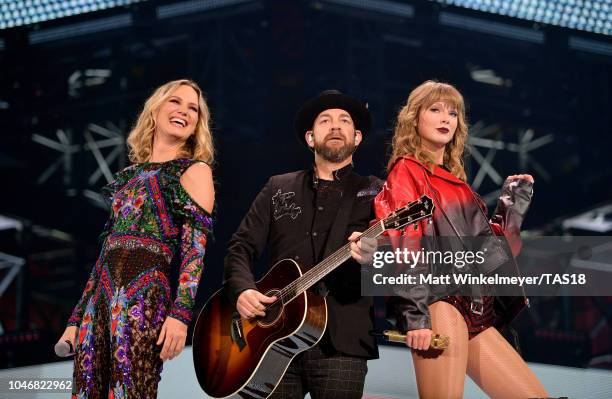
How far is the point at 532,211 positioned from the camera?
7.19m

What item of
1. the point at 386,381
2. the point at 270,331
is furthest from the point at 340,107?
the point at 386,381

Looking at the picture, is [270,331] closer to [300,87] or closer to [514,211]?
[514,211]

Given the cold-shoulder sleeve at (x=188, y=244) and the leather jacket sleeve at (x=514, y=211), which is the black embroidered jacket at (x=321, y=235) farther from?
the leather jacket sleeve at (x=514, y=211)

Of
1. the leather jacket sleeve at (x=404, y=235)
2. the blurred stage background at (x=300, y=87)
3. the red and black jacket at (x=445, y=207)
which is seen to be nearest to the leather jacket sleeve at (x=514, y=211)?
the red and black jacket at (x=445, y=207)

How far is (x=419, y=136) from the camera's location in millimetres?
3385

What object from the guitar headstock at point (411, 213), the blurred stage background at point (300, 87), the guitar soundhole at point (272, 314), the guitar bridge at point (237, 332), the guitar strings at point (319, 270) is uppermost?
the blurred stage background at point (300, 87)

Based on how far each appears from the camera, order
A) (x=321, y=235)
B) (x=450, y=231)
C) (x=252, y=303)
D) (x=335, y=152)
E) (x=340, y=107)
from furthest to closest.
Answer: (x=340, y=107)
(x=335, y=152)
(x=321, y=235)
(x=252, y=303)
(x=450, y=231)

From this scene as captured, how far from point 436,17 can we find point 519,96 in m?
1.18

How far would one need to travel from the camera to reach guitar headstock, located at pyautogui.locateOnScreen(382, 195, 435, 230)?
2900 mm

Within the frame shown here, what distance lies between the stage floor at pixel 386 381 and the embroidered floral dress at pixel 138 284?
0.75 meters

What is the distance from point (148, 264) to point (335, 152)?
104 centimetres

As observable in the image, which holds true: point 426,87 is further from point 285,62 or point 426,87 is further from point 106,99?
point 106,99

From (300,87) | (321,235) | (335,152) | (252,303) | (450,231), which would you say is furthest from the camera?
(300,87)

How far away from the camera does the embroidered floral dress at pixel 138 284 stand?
2.89 metres
